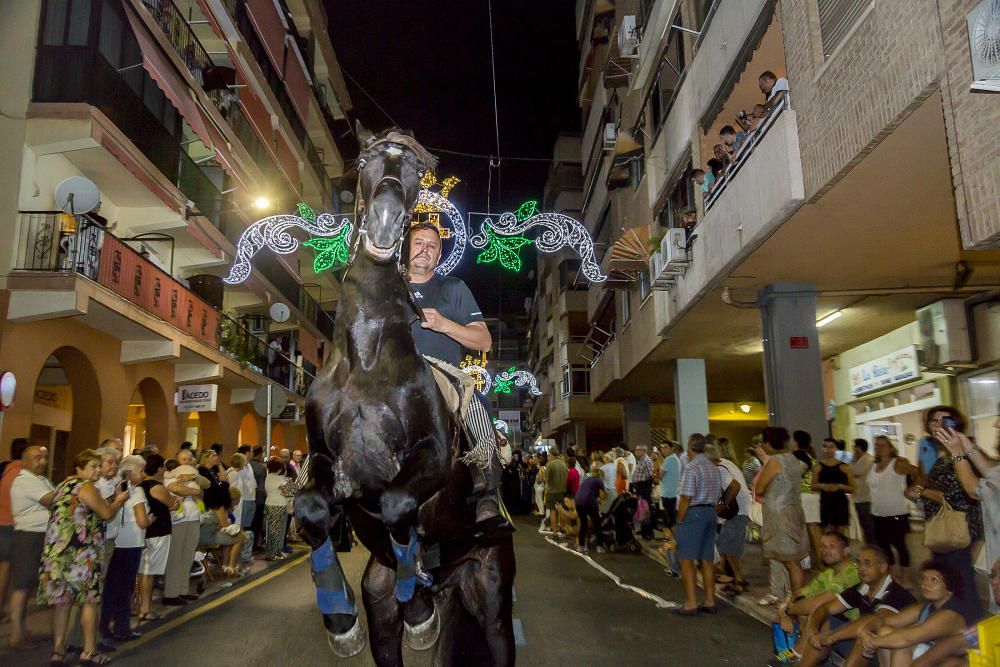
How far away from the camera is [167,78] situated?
18.1m

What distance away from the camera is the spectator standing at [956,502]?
6.21 metres

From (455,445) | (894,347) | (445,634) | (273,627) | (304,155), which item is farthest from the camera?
(304,155)

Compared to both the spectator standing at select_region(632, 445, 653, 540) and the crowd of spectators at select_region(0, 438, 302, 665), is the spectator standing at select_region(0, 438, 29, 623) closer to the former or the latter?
the crowd of spectators at select_region(0, 438, 302, 665)

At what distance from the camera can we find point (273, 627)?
8852mm

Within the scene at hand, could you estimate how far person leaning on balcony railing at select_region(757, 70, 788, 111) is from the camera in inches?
412

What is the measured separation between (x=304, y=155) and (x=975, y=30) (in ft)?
106

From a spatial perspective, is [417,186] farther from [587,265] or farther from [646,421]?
[646,421]

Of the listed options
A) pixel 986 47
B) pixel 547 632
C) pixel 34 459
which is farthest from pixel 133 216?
pixel 986 47

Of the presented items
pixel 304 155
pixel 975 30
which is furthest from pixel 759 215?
pixel 304 155

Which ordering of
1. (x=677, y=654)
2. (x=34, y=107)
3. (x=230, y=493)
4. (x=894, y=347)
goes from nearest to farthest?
(x=677, y=654) → (x=230, y=493) → (x=34, y=107) → (x=894, y=347)

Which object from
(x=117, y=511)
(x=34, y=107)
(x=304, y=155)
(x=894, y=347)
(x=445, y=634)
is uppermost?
(x=304, y=155)

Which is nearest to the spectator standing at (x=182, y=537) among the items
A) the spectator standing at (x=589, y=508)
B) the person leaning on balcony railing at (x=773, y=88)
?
the spectator standing at (x=589, y=508)

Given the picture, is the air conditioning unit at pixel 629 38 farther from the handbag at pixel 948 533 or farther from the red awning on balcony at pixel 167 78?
the handbag at pixel 948 533

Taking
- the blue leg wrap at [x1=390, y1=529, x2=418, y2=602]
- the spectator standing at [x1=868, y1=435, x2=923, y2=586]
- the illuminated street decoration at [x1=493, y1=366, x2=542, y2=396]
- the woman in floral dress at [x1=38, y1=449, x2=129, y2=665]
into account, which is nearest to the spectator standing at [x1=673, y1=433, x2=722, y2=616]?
the spectator standing at [x1=868, y1=435, x2=923, y2=586]
